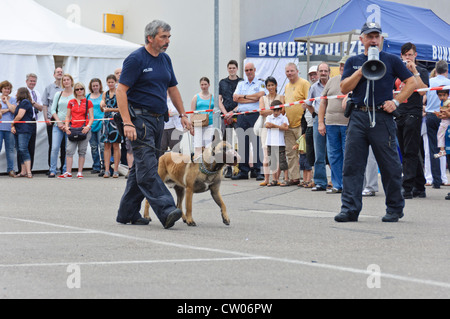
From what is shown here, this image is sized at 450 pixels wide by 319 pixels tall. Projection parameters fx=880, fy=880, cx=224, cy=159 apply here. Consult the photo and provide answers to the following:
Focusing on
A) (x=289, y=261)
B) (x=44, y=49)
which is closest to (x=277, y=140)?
(x=44, y=49)

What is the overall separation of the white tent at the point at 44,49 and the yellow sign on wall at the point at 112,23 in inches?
187

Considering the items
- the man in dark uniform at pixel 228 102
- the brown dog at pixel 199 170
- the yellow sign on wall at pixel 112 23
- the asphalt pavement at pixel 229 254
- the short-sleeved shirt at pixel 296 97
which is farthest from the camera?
the yellow sign on wall at pixel 112 23

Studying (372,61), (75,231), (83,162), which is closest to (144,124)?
(75,231)

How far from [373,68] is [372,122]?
623 mm

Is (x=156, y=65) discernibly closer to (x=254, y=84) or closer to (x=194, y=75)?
(x=254, y=84)

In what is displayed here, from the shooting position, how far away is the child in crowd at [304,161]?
1542cm

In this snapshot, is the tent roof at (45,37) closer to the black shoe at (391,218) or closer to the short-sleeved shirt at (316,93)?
the short-sleeved shirt at (316,93)

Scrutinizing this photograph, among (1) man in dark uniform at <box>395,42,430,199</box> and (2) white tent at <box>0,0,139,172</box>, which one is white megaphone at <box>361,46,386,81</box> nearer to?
(1) man in dark uniform at <box>395,42,430,199</box>

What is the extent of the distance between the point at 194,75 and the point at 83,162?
6.53 meters

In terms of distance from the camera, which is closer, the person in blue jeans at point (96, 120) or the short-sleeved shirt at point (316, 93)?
the short-sleeved shirt at point (316, 93)

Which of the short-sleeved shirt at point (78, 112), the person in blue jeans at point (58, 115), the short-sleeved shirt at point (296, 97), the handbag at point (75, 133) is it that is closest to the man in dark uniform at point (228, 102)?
the short-sleeved shirt at point (296, 97)

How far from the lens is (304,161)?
15617mm

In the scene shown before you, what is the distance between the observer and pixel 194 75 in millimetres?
24031

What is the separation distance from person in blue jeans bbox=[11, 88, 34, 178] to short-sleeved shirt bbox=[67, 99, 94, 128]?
34.4 inches
